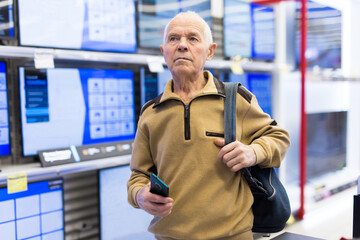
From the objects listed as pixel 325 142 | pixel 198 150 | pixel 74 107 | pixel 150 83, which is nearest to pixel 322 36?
pixel 325 142

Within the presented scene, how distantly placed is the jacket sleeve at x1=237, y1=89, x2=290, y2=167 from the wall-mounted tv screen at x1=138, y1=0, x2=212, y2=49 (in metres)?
1.13

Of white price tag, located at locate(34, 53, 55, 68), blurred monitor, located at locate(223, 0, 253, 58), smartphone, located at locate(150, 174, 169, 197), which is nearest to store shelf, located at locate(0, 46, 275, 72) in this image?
white price tag, located at locate(34, 53, 55, 68)

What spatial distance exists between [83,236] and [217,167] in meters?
1.34

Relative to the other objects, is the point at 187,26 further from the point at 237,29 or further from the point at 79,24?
the point at 237,29

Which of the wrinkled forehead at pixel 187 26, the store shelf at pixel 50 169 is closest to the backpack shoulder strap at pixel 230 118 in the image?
the wrinkled forehead at pixel 187 26

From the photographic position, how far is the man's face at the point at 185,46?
4.28 feet

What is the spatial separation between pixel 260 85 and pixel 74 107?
1.66 metres

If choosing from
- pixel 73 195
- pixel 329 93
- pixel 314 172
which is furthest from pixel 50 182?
pixel 329 93

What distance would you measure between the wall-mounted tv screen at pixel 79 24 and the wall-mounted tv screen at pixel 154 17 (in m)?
0.07

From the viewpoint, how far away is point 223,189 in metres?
1.29

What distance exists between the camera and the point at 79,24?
199cm

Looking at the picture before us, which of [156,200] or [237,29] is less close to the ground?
[237,29]

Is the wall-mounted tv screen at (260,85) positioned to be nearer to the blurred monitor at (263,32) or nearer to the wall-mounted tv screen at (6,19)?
the blurred monitor at (263,32)

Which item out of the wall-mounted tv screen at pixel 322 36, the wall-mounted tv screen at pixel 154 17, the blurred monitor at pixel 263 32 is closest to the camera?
the wall-mounted tv screen at pixel 154 17
